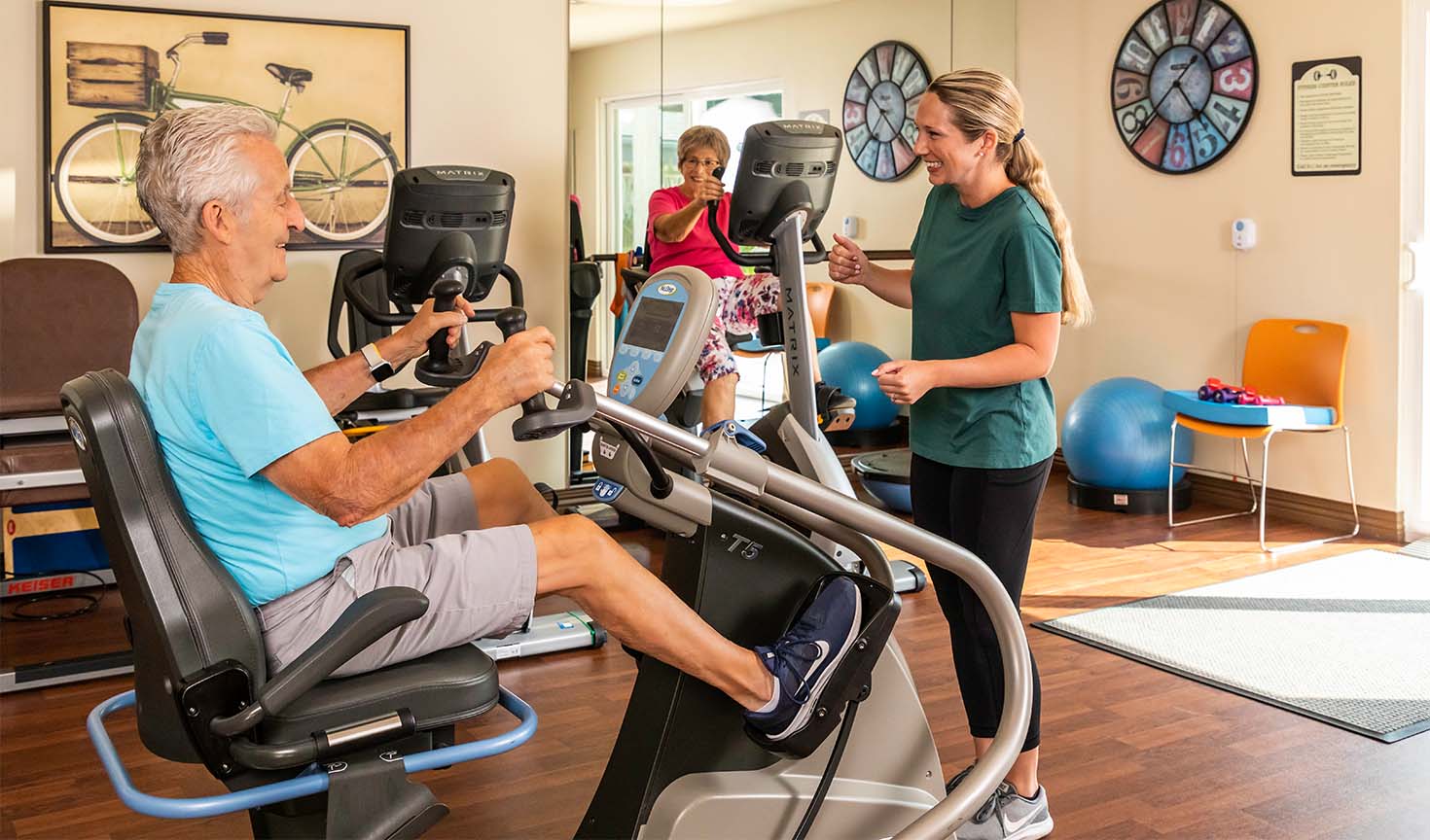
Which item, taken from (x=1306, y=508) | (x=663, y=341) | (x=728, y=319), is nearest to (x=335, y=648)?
(x=663, y=341)

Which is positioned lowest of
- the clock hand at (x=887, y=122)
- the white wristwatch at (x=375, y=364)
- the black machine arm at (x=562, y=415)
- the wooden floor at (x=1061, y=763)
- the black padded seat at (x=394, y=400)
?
the wooden floor at (x=1061, y=763)

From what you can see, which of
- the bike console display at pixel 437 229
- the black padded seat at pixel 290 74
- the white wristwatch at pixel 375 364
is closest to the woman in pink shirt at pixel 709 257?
the bike console display at pixel 437 229

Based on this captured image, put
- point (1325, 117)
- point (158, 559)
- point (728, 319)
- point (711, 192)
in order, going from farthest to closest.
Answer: point (1325, 117) < point (728, 319) < point (711, 192) < point (158, 559)

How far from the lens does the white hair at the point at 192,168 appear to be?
1894mm

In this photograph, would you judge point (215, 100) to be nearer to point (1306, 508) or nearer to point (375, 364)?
point (375, 364)

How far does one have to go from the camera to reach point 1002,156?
2.44 meters

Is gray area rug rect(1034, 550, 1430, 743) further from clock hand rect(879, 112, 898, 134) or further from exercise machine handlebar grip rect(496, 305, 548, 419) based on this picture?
clock hand rect(879, 112, 898, 134)

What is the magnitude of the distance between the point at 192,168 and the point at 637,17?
11.4 ft

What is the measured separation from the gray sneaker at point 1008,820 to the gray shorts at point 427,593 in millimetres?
1028

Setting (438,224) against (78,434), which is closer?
(78,434)

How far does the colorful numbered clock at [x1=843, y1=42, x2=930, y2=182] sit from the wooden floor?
2.87 m

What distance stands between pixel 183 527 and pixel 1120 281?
4986 millimetres

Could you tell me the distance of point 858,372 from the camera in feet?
19.6

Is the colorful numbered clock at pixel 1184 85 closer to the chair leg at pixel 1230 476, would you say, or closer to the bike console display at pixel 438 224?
the chair leg at pixel 1230 476
